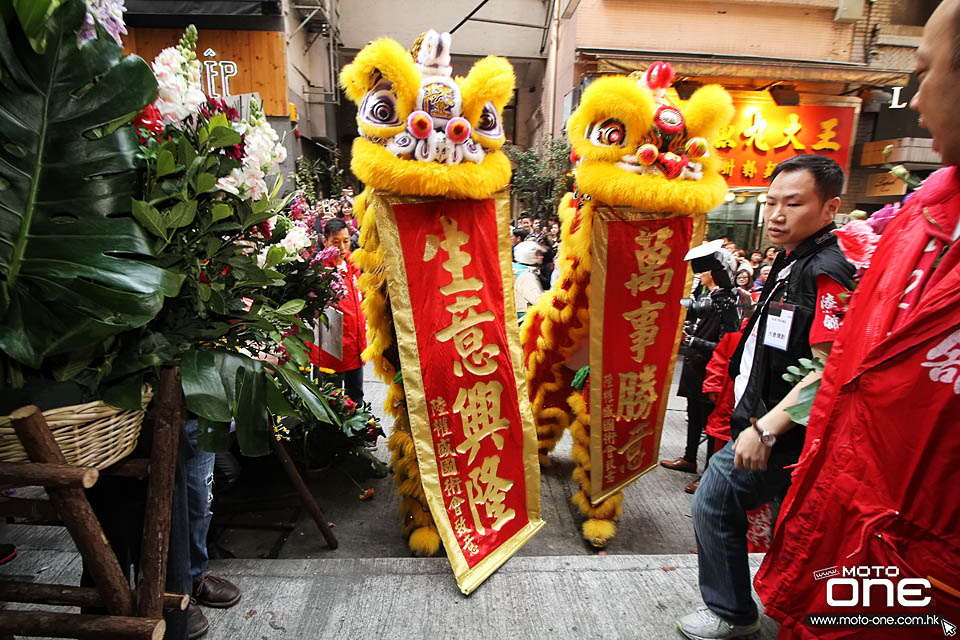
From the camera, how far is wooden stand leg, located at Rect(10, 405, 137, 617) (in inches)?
41.3

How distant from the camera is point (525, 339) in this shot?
3668 millimetres

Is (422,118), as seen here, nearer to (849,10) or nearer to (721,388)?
(721,388)

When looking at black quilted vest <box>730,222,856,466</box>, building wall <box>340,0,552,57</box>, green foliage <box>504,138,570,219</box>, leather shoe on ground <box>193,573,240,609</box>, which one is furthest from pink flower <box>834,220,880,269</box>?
building wall <box>340,0,552,57</box>

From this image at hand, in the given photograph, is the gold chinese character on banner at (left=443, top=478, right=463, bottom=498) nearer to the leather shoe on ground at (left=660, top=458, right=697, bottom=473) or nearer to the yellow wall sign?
the leather shoe on ground at (left=660, top=458, right=697, bottom=473)

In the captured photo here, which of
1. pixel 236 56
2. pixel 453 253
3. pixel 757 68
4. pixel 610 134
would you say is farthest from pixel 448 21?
pixel 453 253

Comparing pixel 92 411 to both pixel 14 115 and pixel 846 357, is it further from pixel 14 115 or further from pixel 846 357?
pixel 846 357

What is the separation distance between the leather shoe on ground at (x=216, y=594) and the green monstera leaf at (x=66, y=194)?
149 cm

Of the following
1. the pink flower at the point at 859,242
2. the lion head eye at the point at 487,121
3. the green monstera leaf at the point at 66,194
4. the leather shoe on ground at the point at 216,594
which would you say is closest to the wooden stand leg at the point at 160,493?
the green monstera leaf at the point at 66,194

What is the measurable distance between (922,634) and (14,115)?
234 centimetres

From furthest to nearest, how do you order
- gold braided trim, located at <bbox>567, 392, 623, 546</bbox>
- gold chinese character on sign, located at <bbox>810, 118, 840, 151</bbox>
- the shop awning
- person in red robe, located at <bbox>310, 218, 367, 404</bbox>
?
gold chinese character on sign, located at <bbox>810, 118, 840, 151</bbox>, the shop awning, person in red robe, located at <bbox>310, 218, 367, 404</bbox>, gold braided trim, located at <bbox>567, 392, 623, 546</bbox>

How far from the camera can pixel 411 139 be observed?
227 centimetres

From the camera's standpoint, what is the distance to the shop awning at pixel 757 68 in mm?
7973

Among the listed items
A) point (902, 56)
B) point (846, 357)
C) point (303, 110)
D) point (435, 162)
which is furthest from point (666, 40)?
point (846, 357)

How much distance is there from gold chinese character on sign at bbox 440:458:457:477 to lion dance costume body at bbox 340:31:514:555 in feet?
0.67
